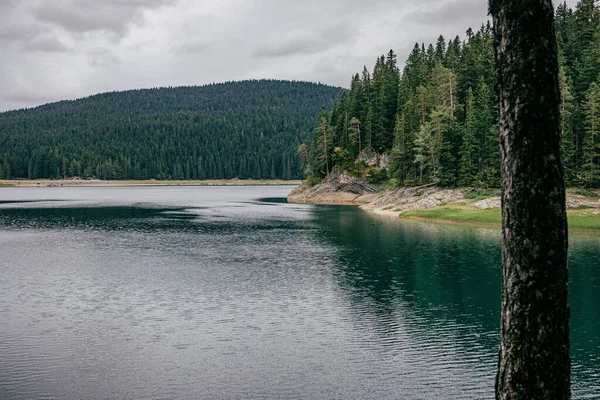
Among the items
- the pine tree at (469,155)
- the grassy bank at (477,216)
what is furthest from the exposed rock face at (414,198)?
the grassy bank at (477,216)

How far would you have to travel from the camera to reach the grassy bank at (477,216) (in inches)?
2462

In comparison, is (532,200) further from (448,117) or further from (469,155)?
(448,117)

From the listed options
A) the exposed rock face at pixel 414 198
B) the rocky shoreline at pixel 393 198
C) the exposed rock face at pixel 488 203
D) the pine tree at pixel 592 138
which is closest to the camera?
the pine tree at pixel 592 138

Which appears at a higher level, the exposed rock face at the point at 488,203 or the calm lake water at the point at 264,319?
the exposed rock face at the point at 488,203

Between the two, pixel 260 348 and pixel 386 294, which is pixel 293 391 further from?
pixel 386 294

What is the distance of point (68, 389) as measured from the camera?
744 inches

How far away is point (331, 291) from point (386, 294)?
3570 mm

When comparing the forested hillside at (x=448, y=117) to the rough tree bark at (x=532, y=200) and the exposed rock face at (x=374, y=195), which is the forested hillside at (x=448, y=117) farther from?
the rough tree bark at (x=532, y=200)

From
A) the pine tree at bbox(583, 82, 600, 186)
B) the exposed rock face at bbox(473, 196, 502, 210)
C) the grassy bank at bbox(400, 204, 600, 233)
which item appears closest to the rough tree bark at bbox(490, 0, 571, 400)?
the grassy bank at bbox(400, 204, 600, 233)

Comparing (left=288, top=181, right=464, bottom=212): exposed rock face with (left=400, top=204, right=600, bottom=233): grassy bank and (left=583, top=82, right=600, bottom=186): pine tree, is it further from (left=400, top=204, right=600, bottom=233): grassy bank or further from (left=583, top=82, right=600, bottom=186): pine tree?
(left=583, top=82, right=600, bottom=186): pine tree

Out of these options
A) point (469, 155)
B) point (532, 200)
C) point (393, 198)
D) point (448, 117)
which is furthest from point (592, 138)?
point (532, 200)

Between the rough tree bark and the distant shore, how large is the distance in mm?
59331

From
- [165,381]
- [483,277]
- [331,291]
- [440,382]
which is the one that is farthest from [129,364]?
[483,277]

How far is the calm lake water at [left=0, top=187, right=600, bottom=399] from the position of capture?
773 inches
